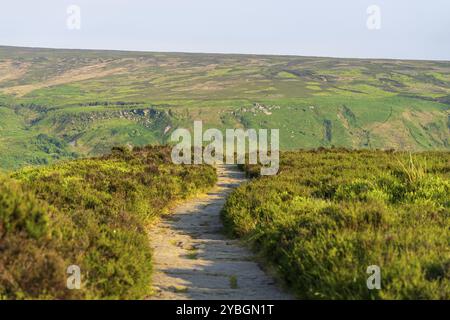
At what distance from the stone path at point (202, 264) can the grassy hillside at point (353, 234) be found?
37 centimetres

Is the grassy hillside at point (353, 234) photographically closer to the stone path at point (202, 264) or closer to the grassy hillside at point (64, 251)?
the stone path at point (202, 264)

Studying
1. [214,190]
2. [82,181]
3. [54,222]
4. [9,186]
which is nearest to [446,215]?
[54,222]

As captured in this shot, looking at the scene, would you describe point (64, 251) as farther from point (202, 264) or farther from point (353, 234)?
point (353, 234)

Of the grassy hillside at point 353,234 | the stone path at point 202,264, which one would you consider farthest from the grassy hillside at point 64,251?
the grassy hillside at point 353,234

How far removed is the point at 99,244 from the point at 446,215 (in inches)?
242

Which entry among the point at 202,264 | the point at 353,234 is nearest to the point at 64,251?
the point at 202,264

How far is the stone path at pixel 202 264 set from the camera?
659 centimetres

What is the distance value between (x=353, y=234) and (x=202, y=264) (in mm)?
2731

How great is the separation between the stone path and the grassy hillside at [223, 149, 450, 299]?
0.37m

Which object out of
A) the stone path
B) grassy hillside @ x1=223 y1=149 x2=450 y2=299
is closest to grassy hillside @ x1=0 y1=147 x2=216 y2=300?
the stone path

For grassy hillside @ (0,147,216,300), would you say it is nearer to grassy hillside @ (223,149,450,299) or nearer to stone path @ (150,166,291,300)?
stone path @ (150,166,291,300)

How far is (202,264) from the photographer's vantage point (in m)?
8.29
